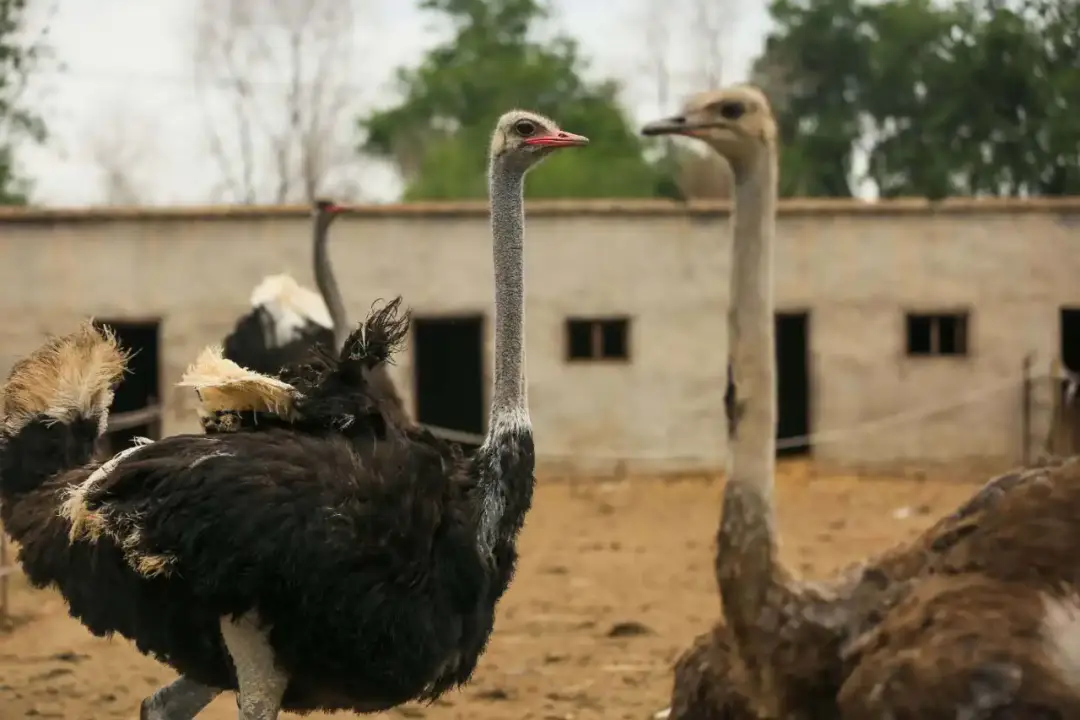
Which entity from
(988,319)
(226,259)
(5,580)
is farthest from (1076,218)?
(5,580)

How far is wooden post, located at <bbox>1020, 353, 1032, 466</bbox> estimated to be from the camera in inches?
456

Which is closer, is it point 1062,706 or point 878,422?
point 1062,706

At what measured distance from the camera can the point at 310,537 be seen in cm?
268

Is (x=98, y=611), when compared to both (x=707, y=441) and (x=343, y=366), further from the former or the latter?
(x=707, y=441)

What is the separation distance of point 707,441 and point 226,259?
4605 millimetres

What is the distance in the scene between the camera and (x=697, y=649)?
130 inches

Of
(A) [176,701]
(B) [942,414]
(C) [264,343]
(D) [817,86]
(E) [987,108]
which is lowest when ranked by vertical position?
(A) [176,701]

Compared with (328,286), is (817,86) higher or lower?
higher

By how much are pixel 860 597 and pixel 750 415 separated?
0.51 meters

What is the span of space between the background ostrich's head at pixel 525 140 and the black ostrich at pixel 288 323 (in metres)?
2.88

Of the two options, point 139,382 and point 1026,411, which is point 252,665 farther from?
point 139,382

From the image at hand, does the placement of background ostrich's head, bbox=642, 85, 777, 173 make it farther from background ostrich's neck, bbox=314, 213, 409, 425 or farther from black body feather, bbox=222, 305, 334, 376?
black body feather, bbox=222, 305, 334, 376

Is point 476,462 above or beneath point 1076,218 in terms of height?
beneath

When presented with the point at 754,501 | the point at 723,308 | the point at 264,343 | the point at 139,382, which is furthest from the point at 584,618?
the point at 139,382
